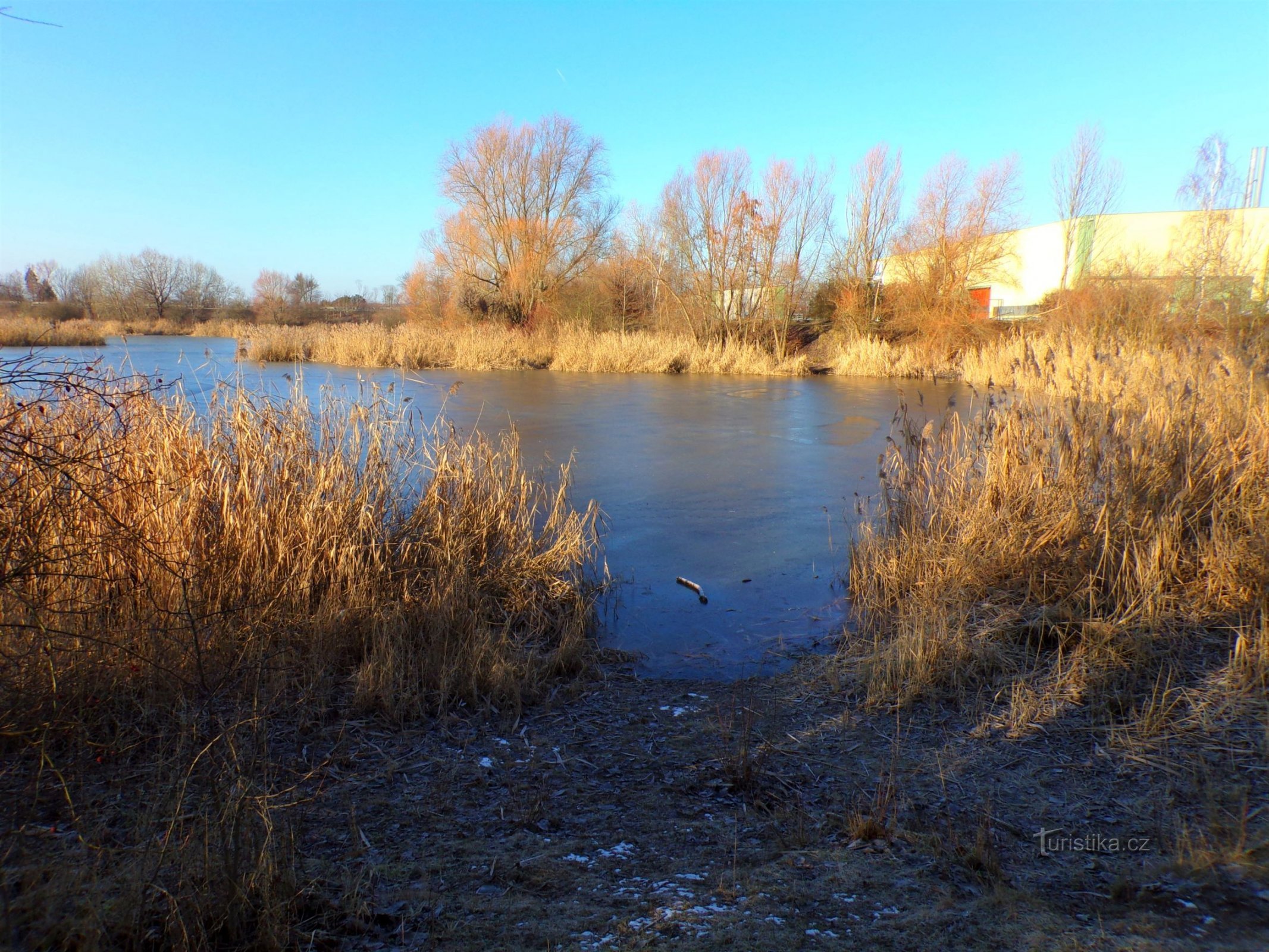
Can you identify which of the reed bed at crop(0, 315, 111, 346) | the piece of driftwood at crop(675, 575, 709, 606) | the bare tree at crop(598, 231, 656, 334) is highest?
the bare tree at crop(598, 231, 656, 334)

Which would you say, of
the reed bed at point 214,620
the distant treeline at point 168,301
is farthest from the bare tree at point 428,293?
A: the reed bed at point 214,620

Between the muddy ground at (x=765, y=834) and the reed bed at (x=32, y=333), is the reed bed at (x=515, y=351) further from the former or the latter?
the muddy ground at (x=765, y=834)

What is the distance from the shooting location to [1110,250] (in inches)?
1160

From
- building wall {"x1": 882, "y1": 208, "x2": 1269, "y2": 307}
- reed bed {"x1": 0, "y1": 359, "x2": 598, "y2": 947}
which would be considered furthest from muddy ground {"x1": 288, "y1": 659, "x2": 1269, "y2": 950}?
building wall {"x1": 882, "y1": 208, "x2": 1269, "y2": 307}

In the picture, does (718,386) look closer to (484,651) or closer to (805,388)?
(805,388)

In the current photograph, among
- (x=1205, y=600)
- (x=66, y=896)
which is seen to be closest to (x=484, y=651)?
(x=66, y=896)

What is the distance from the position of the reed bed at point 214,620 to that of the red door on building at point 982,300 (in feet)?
66.8

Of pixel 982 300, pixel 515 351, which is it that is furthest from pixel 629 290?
pixel 982 300

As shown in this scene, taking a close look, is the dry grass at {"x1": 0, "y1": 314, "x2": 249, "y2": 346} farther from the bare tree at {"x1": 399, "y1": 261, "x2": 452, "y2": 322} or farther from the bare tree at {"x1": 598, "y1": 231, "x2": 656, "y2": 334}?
the bare tree at {"x1": 598, "y1": 231, "x2": 656, "y2": 334}

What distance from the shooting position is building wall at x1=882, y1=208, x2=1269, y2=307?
18234 mm

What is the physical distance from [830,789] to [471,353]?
19.6 m

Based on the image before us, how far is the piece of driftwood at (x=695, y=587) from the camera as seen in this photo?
186 inches

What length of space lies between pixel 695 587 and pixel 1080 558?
205cm

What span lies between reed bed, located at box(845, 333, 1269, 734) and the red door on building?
18.0 meters
